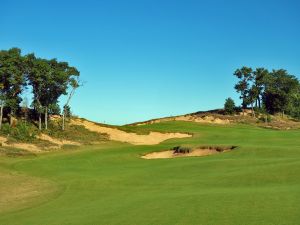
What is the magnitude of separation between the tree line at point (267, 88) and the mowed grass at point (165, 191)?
73.8 m

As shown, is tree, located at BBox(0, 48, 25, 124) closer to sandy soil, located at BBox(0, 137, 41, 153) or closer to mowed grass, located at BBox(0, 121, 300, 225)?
sandy soil, located at BBox(0, 137, 41, 153)

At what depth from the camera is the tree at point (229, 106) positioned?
374 ft

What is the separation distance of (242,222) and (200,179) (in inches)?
532

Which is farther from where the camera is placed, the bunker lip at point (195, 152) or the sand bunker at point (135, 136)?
the sand bunker at point (135, 136)

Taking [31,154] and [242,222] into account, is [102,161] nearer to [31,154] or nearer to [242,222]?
[31,154]

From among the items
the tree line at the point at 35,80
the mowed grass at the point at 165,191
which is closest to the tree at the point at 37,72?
the tree line at the point at 35,80

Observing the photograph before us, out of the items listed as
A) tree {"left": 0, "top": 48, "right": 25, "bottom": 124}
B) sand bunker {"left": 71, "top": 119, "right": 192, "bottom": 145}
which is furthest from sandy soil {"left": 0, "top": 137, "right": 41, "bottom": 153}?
sand bunker {"left": 71, "top": 119, "right": 192, "bottom": 145}

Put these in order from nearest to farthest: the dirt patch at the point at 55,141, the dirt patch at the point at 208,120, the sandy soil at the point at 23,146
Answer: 1. the sandy soil at the point at 23,146
2. the dirt patch at the point at 55,141
3. the dirt patch at the point at 208,120

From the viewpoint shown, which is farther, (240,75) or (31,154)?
(240,75)

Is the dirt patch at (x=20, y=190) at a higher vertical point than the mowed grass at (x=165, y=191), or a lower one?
lower

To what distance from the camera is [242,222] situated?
1391 cm

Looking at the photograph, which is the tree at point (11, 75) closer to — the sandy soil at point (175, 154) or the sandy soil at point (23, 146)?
the sandy soil at point (23, 146)

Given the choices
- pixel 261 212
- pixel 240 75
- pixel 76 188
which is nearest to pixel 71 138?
pixel 76 188

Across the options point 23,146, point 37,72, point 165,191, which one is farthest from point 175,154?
point 37,72
